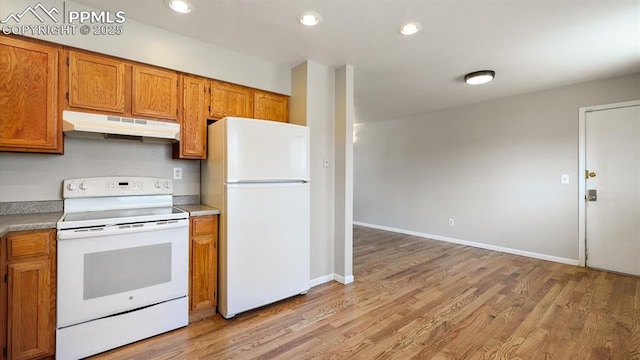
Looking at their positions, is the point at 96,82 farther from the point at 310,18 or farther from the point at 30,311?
the point at 310,18

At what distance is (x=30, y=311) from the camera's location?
1669 millimetres

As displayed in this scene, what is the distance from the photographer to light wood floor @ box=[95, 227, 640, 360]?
1899 millimetres

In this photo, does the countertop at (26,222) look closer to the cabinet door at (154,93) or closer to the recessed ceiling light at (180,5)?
the cabinet door at (154,93)

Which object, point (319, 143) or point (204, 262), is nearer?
point (204, 262)

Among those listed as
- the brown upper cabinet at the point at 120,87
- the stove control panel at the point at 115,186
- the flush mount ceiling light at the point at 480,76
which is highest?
the flush mount ceiling light at the point at 480,76

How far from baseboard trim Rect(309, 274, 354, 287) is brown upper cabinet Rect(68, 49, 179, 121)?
6.93ft

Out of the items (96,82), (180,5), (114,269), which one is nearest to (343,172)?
(180,5)

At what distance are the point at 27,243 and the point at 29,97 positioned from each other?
97 cm

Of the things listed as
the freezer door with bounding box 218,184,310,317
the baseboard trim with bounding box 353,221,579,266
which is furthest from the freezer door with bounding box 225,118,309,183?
the baseboard trim with bounding box 353,221,579,266

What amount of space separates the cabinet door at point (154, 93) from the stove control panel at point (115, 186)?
1.86 ft

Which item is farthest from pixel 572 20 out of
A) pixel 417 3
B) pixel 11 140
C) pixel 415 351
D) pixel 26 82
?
pixel 11 140

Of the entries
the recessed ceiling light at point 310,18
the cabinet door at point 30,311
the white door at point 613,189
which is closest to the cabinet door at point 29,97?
the cabinet door at point 30,311

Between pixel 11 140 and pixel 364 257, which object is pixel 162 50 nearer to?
pixel 11 140

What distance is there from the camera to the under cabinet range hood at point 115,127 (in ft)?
6.42
